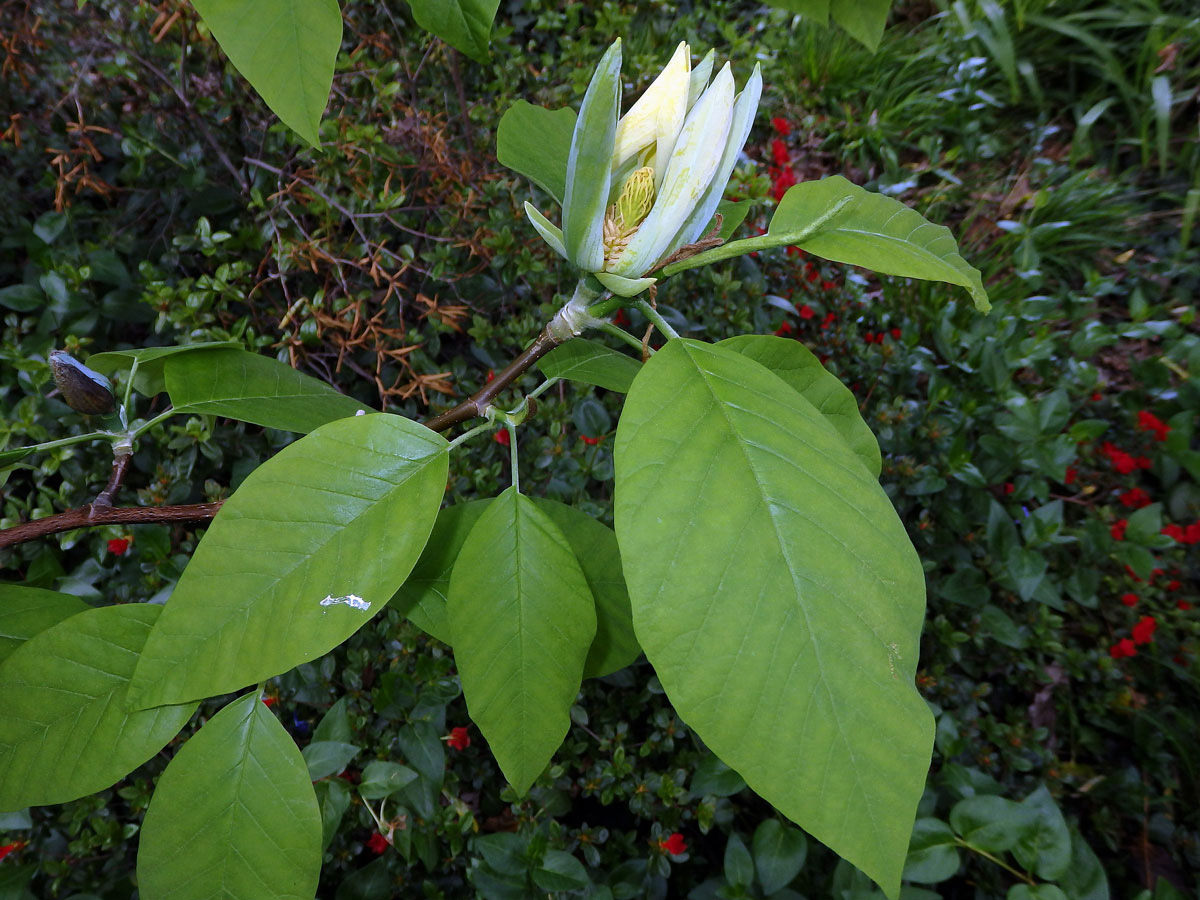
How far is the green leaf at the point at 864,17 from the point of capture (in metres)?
0.56

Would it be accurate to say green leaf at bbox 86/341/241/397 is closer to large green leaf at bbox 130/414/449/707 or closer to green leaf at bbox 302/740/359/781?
large green leaf at bbox 130/414/449/707

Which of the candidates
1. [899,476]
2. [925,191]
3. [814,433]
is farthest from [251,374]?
[925,191]

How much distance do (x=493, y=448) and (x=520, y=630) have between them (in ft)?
3.51

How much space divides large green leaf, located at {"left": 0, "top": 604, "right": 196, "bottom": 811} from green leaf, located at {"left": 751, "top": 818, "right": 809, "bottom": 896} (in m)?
1.00

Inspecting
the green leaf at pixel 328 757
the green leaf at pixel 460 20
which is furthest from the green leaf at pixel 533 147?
the green leaf at pixel 328 757

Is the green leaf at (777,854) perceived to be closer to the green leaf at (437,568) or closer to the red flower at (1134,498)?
the green leaf at (437,568)

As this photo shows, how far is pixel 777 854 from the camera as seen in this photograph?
1.18 m

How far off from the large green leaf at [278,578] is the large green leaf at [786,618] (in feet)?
0.58

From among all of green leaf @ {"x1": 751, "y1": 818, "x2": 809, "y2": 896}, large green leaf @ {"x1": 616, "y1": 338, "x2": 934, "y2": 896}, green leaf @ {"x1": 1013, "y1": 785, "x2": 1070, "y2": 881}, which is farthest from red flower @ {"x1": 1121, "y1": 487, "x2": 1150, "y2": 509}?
large green leaf @ {"x1": 616, "y1": 338, "x2": 934, "y2": 896}

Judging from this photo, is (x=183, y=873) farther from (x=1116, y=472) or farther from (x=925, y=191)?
(x=925, y=191)

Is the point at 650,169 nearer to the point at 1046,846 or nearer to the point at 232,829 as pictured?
the point at 232,829

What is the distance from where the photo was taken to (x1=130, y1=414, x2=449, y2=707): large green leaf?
1.45ft

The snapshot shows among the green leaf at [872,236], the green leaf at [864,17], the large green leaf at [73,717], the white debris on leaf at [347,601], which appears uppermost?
the green leaf at [864,17]

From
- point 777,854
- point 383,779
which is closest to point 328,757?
point 383,779
